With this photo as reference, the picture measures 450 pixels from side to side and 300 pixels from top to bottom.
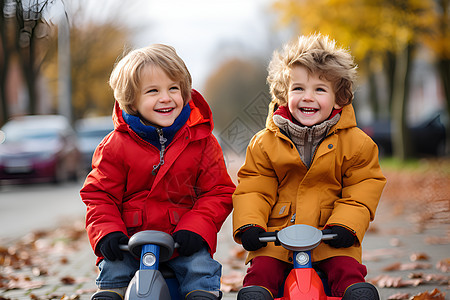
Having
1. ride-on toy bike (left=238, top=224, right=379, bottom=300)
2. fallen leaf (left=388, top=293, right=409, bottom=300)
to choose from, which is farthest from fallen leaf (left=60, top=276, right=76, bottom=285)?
fallen leaf (left=388, top=293, right=409, bottom=300)

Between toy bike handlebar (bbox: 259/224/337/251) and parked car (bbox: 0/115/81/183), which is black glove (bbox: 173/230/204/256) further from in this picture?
parked car (bbox: 0/115/81/183)

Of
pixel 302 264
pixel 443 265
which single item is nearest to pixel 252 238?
pixel 302 264

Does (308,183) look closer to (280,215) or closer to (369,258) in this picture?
(280,215)

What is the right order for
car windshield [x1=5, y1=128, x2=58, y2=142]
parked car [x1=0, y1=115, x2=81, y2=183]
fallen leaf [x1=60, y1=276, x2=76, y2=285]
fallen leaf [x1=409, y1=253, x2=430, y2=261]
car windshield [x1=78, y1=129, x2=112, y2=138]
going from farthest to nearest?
car windshield [x1=78, y1=129, x2=112, y2=138], car windshield [x1=5, y1=128, x2=58, y2=142], parked car [x1=0, y1=115, x2=81, y2=183], fallen leaf [x1=409, y1=253, x2=430, y2=261], fallen leaf [x1=60, y1=276, x2=76, y2=285]

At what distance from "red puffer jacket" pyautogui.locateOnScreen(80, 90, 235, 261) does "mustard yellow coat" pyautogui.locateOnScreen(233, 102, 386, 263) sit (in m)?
0.14

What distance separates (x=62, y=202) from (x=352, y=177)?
9.20m

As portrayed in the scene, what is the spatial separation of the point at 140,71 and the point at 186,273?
105 centimetres

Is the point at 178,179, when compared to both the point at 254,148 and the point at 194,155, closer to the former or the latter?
the point at 194,155

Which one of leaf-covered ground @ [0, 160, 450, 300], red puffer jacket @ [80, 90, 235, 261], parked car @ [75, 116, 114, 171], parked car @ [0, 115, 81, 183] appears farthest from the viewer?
parked car @ [75, 116, 114, 171]

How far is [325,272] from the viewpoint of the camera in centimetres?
303

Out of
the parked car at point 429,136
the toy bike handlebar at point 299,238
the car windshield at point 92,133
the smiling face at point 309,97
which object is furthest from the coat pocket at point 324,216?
the parked car at point 429,136

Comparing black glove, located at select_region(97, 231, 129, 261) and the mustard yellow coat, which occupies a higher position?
the mustard yellow coat

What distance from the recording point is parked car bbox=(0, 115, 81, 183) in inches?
560

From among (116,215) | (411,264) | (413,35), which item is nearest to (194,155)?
(116,215)
